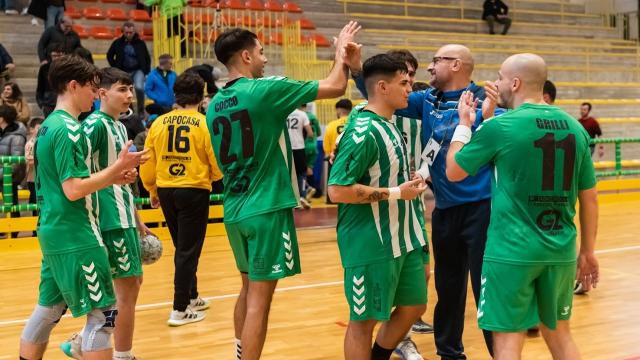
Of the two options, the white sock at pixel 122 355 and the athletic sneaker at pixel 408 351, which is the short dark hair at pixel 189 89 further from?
the athletic sneaker at pixel 408 351

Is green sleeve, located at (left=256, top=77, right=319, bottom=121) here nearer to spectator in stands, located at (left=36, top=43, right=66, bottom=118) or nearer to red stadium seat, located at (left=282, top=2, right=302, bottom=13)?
spectator in stands, located at (left=36, top=43, right=66, bottom=118)

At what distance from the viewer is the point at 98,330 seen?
3869 mm

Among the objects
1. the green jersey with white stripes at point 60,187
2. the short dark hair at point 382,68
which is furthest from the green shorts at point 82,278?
the short dark hair at point 382,68

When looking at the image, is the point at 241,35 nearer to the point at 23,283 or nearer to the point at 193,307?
the point at 193,307

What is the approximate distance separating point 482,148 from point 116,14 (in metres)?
13.6

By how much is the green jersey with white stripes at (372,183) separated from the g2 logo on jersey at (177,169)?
2320 millimetres

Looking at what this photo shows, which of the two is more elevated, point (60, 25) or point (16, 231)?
point (60, 25)

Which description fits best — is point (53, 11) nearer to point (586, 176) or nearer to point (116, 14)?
point (116, 14)

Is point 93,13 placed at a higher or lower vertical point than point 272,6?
lower

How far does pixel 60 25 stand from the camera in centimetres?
1224

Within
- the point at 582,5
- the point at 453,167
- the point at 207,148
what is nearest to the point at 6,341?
the point at 207,148

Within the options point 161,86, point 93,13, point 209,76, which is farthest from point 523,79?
point 93,13

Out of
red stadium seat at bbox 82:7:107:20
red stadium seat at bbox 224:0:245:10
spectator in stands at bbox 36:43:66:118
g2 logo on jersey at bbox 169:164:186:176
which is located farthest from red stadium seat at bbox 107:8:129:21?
g2 logo on jersey at bbox 169:164:186:176

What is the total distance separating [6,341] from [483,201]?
3.48m
